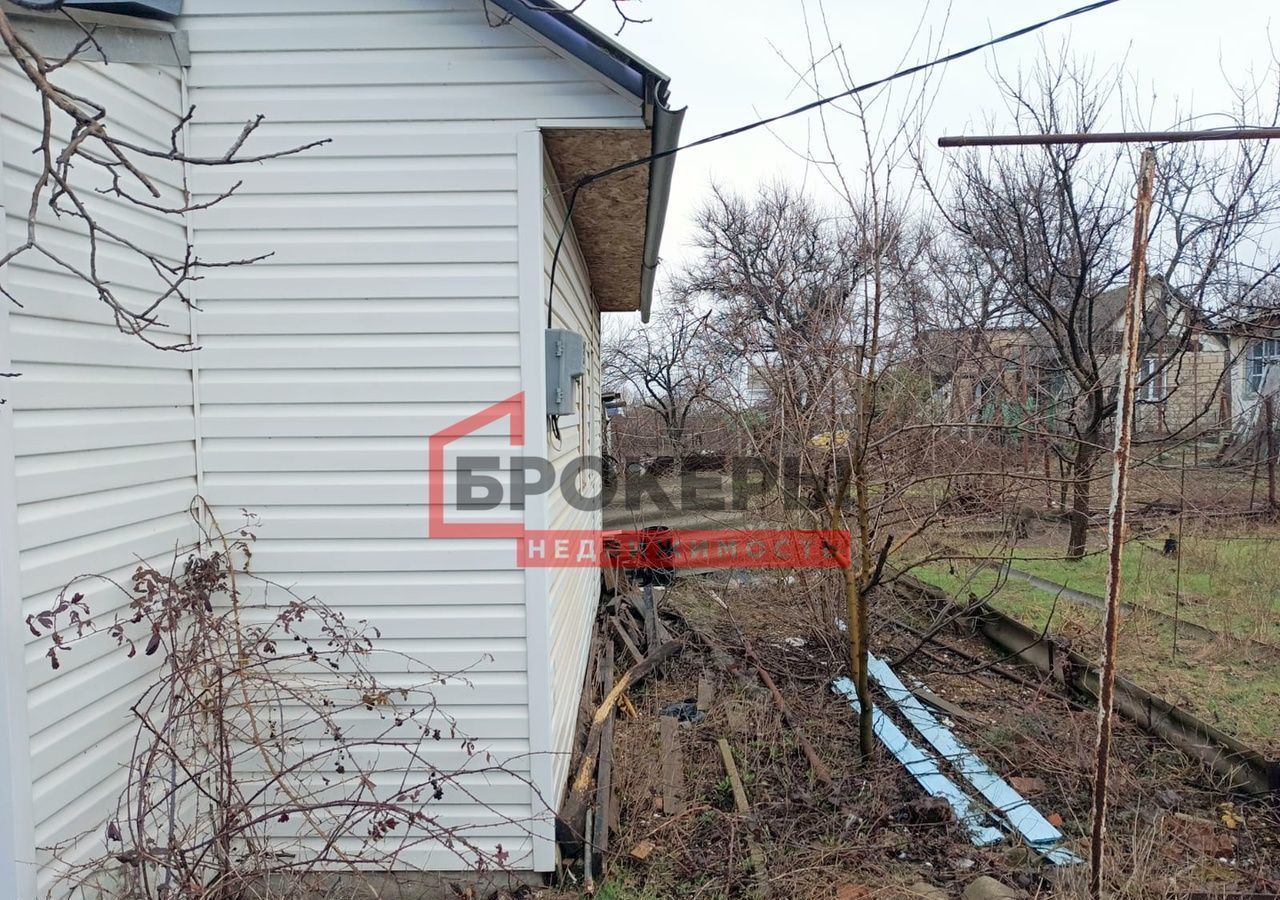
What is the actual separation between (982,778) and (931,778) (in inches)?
12.4

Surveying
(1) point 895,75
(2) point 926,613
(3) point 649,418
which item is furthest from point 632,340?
(1) point 895,75

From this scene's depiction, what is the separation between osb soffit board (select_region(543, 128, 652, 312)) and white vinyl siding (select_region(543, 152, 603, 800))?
115 millimetres

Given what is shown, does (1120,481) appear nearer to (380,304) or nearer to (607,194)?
(607,194)

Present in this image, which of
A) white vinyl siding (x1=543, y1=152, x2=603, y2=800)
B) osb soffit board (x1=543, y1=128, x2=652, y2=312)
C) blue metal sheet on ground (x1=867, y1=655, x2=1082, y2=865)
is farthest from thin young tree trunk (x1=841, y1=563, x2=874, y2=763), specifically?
osb soffit board (x1=543, y1=128, x2=652, y2=312)

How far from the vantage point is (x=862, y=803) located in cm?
408

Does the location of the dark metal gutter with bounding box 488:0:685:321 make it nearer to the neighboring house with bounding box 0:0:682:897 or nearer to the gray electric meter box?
the neighboring house with bounding box 0:0:682:897

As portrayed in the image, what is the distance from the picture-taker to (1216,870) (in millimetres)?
3348

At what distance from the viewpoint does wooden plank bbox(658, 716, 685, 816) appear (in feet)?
13.3

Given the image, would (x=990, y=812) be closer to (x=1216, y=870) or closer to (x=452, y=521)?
(x=1216, y=870)

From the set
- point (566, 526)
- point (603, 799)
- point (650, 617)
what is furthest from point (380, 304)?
point (650, 617)

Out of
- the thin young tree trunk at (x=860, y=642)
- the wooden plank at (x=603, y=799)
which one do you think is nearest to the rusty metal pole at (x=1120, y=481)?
the thin young tree trunk at (x=860, y=642)

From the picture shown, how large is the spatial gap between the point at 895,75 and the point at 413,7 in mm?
2311

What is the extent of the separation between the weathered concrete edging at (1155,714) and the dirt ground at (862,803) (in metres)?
0.11

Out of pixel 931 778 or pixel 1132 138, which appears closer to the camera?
pixel 1132 138
